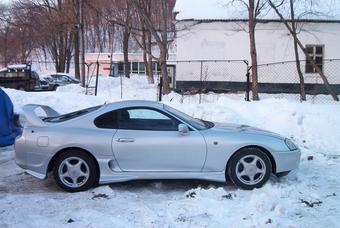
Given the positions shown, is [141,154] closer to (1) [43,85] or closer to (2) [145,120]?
(2) [145,120]

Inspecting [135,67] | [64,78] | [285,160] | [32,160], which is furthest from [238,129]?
[135,67]

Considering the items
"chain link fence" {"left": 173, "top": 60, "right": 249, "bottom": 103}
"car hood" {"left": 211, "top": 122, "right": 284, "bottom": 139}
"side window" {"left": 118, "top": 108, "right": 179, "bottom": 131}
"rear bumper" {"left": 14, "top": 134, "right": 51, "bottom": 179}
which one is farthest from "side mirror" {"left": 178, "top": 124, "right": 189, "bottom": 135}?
"chain link fence" {"left": 173, "top": 60, "right": 249, "bottom": 103}

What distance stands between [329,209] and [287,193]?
2.24 feet

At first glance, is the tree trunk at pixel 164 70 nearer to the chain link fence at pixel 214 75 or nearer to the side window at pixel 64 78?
the chain link fence at pixel 214 75

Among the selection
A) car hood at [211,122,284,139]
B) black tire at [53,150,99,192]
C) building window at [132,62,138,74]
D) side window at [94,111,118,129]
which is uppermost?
building window at [132,62,138,74]

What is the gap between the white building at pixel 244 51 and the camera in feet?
89.7

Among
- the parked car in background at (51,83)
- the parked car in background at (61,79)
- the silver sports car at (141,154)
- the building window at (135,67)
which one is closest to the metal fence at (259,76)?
the parked car in background at (51,83)

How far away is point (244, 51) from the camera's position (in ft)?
91.4

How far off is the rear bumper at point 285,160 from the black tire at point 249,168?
136mm

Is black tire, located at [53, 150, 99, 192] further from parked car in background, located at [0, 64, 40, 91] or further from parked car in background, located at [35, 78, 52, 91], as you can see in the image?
parked car in background, located at [35, 78, 52, 91]

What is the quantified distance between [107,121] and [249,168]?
7.09 ft

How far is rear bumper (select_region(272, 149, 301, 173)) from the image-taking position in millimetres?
7141

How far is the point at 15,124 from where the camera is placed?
1066 cm

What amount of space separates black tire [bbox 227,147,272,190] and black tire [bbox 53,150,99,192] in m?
1.94
